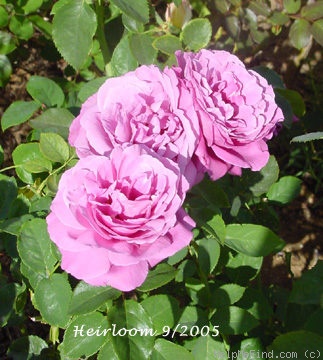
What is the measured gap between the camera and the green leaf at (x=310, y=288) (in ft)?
2.86

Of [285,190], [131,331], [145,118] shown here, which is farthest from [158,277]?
[285,190]

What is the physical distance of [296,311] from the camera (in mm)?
1204

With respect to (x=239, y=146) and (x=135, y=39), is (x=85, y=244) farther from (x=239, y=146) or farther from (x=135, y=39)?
(x=135, y=39)

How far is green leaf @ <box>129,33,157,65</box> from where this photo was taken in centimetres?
105

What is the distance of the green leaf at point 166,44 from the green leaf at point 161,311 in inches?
20.2

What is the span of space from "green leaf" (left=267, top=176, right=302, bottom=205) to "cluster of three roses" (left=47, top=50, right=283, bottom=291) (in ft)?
1.79

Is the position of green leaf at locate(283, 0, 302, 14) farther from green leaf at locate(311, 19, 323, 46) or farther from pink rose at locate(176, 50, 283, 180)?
pink rose at locate(176, 50, 283, 180)

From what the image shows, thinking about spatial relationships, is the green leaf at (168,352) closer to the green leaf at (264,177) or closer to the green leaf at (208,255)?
the green leaf at (208,255)

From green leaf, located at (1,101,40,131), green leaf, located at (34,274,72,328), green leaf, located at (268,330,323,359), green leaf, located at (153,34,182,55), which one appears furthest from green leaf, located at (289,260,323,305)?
green leaf, located at (1,101,40,131)

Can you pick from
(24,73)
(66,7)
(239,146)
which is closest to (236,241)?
(239,146)

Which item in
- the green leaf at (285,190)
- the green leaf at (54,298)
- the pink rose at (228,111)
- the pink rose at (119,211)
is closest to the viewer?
the pink rose at (119,211)

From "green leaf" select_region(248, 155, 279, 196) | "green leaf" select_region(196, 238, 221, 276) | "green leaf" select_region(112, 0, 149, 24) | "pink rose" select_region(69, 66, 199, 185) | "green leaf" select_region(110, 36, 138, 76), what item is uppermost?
"green leaf" select_region(112, 0, 149, 24)

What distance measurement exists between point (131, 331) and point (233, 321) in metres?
0.27

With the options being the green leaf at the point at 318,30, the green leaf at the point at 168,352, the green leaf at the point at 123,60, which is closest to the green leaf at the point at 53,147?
the green leaf at the point at 123,60
